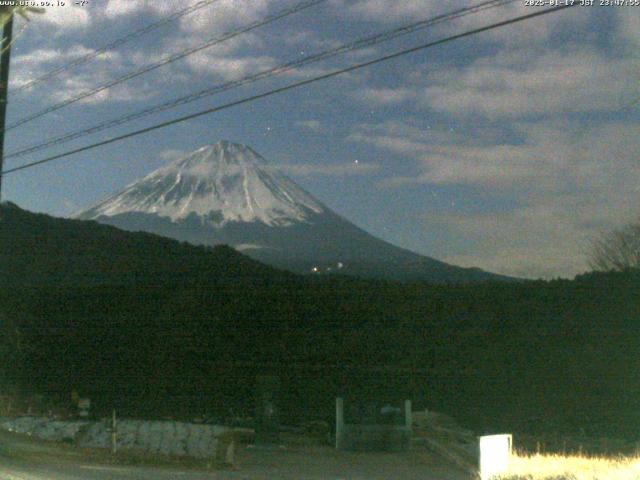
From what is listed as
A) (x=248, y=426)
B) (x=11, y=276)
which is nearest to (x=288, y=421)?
(x=248, y=426)

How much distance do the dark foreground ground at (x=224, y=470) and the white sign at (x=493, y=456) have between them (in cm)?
198

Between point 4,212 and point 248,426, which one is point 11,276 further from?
point 248,426

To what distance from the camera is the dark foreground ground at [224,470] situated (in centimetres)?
1194

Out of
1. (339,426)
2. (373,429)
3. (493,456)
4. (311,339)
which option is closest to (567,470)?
(493,456)

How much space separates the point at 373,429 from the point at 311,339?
1206cm

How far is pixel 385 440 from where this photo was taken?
55.0ft

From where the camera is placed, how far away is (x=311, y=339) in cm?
2886

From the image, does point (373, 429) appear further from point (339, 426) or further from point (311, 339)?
point (311, 339)

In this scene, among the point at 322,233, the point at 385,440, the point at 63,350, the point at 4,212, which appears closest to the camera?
the point at 385,440

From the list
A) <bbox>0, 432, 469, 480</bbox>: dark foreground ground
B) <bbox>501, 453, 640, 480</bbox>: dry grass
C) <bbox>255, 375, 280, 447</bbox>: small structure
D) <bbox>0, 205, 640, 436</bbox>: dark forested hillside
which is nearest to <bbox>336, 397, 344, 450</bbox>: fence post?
<bbox>0, 432, 469, 480</bbox>: dark foreground ground

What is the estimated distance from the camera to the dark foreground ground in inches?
470

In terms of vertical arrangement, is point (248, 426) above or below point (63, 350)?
below

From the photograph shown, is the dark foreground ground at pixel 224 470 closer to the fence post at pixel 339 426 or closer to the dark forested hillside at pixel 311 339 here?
the fence post at pixel 339 426

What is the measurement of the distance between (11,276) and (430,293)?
14.6 metres
